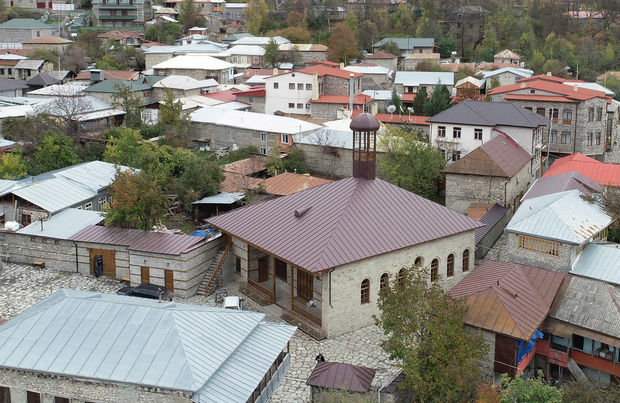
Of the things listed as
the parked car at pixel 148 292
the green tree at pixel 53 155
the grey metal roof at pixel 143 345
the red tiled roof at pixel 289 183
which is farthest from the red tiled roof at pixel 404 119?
the grey metal roof at pixel 143 345

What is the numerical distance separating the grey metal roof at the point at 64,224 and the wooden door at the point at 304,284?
11.8m

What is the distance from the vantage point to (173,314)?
Result: 19375mm

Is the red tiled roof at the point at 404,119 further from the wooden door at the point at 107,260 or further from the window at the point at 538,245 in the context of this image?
the wooden door at the point at 107,260

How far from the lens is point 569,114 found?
51188 millimetres

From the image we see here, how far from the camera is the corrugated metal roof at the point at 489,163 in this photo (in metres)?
39.1

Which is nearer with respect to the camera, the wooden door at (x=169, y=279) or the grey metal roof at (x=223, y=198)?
the wooden door at (x=169, y=279)

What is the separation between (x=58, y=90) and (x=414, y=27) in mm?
59205

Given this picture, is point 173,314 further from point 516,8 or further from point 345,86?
point 516,8

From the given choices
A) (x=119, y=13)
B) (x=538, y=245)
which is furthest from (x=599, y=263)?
(x=119, y=13)

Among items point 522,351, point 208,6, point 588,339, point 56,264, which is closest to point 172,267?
point 56,264

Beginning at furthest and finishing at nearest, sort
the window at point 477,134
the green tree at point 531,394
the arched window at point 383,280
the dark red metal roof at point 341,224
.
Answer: the window at point 477,134, the arched window at point 383,280, the dark red metal roof at point 341,224, the green tree at point 531,394

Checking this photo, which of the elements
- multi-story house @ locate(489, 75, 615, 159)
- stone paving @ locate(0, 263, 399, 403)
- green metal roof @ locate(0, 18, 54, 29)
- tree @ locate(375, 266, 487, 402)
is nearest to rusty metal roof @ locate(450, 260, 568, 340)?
tree @ locate(375, 266, 487, 402)

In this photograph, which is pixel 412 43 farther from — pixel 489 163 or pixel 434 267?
pixel 434 267

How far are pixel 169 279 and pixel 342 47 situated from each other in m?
65.1
